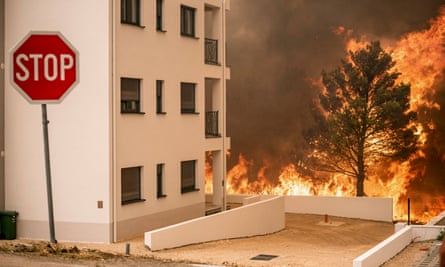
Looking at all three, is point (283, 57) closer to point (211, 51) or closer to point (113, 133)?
point (211, 51)

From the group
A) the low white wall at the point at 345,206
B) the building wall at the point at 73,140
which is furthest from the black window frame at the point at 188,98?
the low white wall at the point at 345,206

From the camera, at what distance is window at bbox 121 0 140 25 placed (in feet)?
95.8

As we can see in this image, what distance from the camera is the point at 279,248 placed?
29.3 meters

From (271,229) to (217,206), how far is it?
260 centimetres

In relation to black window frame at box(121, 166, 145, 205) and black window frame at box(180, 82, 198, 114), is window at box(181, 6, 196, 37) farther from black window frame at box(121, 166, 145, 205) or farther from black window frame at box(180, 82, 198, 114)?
black window frame at box(121, 166, 145, 205)

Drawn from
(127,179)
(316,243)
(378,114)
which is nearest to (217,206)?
(316,243)

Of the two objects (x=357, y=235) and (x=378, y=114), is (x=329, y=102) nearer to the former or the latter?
(x=378, y=114)

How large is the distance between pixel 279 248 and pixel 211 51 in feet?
34.4

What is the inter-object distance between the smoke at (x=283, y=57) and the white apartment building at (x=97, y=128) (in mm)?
30693

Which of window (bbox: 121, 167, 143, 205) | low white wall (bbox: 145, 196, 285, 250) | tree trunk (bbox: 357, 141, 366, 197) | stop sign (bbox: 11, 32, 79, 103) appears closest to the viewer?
stop sign (bbox: 11, 32, 79, 103)

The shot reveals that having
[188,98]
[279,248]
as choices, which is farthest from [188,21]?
[279,248]

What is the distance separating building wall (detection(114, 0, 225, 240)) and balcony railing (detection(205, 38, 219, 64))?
2.89 ft

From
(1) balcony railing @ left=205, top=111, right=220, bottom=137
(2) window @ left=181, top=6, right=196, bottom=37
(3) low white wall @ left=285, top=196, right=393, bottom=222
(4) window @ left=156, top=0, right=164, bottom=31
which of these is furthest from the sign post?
(3) low white wall @ left=285, top=196, right=393, bottom=222

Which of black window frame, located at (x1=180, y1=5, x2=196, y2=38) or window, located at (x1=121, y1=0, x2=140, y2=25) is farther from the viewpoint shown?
black window frame, located at (x1=180, y1=5, x2=196, y2=38)
